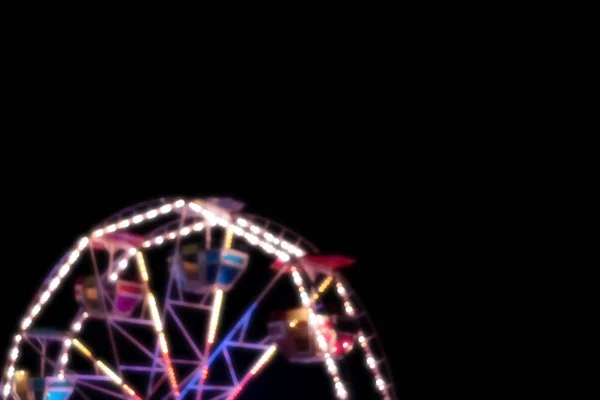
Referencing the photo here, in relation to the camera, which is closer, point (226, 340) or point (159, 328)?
point (226, 340)

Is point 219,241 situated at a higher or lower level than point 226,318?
higher

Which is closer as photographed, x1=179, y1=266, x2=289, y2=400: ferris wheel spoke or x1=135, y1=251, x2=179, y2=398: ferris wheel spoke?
x1=179, y1=266, x2=289, y2=400: ferris wheel spoke

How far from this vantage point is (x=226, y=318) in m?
16.6

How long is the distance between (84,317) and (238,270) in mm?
2043

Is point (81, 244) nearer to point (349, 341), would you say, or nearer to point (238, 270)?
point (238, 270)

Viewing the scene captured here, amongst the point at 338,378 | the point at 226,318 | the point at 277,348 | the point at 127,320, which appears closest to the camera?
the point at 338,378

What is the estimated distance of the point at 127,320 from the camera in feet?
35.4

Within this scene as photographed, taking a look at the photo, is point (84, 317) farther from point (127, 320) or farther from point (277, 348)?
point (277, 348)

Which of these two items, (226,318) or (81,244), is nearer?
(81,244)

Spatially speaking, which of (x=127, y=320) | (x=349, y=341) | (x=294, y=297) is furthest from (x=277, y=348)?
(x=294, y=297)

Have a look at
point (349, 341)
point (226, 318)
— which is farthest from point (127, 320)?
point (226, 318)

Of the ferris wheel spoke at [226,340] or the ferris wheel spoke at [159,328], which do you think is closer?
the ferris wheel spoke at [226,340]

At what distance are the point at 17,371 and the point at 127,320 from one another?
1421mm

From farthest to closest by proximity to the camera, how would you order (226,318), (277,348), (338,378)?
(226,318) → (277,348) → (338,378)
